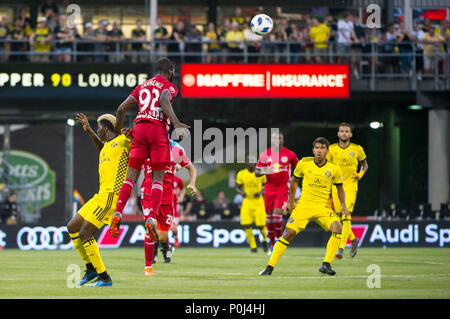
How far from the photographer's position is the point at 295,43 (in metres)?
27.0

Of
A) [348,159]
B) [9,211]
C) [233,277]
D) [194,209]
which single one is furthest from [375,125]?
[233,277]

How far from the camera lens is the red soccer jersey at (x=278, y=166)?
63.3ft

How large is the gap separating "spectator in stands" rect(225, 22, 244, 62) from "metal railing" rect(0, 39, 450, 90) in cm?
3

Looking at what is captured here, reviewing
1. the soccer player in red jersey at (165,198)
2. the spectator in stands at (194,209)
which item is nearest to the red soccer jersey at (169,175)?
the soccer player in red jersey at (165,198)

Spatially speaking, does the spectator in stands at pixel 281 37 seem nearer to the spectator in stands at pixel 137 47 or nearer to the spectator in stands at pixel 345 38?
the spectator in stands at pixel 345 38

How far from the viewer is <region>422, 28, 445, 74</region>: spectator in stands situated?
27.5 meters

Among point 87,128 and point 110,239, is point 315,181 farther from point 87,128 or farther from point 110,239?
point 110,239

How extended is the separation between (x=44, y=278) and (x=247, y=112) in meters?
16.3

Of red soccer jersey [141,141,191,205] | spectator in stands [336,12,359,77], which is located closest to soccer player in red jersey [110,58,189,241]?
red soccer jersey [141,141,191,205]

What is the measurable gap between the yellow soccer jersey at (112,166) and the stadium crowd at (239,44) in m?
14.3

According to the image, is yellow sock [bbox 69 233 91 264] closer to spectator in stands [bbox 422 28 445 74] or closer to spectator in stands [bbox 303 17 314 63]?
spectator in stands [bbox 303 17 314 63]

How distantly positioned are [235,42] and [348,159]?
9.40 m

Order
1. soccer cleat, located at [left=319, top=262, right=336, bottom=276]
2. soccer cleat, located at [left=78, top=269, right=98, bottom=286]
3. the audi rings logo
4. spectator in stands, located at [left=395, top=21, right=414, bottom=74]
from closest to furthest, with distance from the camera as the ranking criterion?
soccer cleat, located at [left=78, top=269, right=98, bottom=286]
soccer cleat, located at [left=319, top=262, right=336, bottom=276]
the audi rings logo
spectator in stands, located at [left=395, top=21, right=414, bottom=74]
